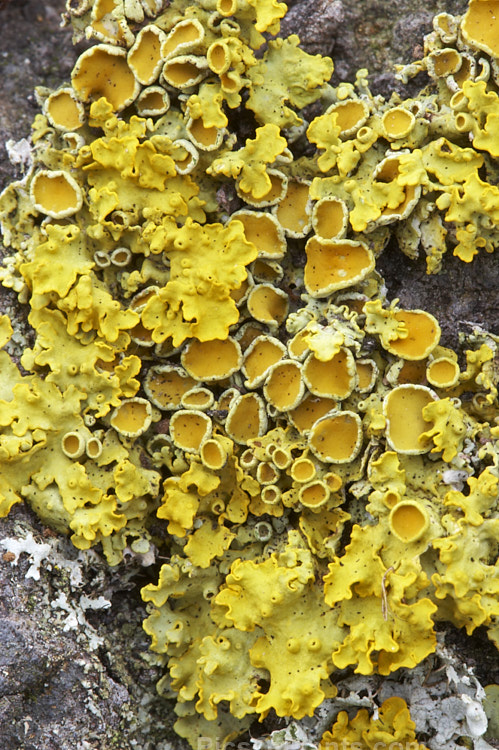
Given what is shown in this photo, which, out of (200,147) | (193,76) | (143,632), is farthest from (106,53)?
(143,632)

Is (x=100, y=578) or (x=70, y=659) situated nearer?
(x=70, y=659)

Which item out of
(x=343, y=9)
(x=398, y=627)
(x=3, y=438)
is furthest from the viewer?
(x=343, y=9)

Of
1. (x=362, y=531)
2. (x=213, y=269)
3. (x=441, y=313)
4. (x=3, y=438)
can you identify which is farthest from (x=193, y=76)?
(x=362, y=531)

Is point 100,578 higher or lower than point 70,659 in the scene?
higher

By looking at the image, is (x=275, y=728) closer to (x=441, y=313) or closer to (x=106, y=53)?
(x=441, y=313)

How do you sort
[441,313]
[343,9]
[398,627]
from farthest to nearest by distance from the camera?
[343,9]
[441,313]
[398,627]

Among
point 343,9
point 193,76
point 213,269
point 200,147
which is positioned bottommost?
point 213,269

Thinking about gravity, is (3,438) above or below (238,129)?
below

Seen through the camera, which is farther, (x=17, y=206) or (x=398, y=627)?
(x=17, y=206)
